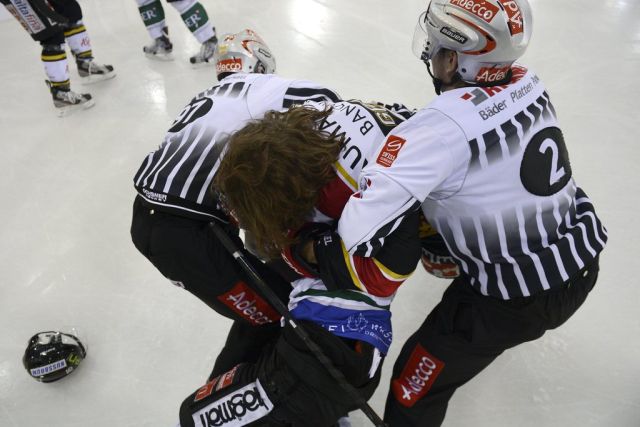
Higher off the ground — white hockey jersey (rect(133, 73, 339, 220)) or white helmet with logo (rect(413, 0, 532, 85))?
white helmet with logo (rect(413, 0, 532, 85))

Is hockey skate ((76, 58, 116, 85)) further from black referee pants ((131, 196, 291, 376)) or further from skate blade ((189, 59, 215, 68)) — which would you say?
black referee pants ((131, 196, 291, 376))

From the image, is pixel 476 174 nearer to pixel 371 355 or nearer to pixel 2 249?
pixel 371 355

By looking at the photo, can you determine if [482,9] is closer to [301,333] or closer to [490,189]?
[490,189]

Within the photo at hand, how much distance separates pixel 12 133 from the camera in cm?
303

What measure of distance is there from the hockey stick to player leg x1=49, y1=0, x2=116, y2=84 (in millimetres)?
2551

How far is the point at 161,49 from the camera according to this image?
3635 millimetres

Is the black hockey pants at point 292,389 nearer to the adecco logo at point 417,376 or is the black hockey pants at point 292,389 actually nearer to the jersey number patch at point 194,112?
the adecco logo at point 417,376

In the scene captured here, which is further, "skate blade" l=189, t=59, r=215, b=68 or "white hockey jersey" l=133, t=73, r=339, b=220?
"skate blade" l=189, t=59, r=215, b=68

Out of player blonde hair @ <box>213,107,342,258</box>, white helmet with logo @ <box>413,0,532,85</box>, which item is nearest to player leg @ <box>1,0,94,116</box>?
player blonde hair @ <box>213,107,342,258</box>

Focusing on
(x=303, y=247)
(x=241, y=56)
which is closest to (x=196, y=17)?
(x=241, y=56)

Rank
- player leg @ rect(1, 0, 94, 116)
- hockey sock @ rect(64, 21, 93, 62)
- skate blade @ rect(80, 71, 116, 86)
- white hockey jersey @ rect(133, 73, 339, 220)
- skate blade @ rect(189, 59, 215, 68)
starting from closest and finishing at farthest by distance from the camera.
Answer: white hockey jersey @ rect(133, 73, 339, 220) → player leg @ rect(1, 0, 94, 116) → hockey sock @ rect(64, 21, 93, 62) → skate blade @ rect(80, 71, 116, 86) → skate blade @ rect(189, 59, 215, 68)

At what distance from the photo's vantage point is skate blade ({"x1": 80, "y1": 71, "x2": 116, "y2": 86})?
3.44 metres

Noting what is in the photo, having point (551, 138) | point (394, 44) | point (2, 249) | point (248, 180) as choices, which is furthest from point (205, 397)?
point (394, 44)

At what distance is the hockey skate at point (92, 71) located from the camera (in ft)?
11.1
